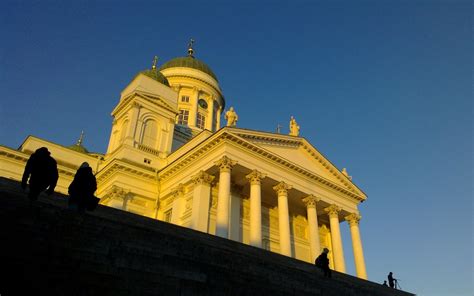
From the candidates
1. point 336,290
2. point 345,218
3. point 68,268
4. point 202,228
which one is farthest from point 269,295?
point 345,218

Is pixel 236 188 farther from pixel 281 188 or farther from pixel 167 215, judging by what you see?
pixel 167 215

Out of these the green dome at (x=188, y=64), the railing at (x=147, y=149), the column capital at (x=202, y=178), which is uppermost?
the green dome at (x=188, y=64)

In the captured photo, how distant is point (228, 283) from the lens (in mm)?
7324

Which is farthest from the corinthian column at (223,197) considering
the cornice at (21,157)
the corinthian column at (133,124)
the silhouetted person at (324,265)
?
the cornice at (21,157)

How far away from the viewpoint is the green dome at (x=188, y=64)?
4531 centimetres

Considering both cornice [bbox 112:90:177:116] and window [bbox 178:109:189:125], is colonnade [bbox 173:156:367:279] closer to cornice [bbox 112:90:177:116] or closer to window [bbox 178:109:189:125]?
cornice [bbox 112:90:177:116]

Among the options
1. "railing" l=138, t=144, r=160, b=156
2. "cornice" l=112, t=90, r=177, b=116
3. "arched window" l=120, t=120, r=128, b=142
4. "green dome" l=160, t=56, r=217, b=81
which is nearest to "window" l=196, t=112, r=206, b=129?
"green dome" l=160, t=56, r=217, b=81

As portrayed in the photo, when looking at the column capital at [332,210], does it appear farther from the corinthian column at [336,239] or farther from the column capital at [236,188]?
the column capital at [236,188]

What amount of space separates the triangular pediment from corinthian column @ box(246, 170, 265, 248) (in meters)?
2.03

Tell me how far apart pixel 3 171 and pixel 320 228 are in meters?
23.7

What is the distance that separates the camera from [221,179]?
21641 millimetres

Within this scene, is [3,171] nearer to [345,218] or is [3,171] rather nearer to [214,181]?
[214,181]

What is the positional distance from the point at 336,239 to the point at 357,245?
2457 millimetres

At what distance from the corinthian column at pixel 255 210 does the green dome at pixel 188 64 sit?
25678mm
